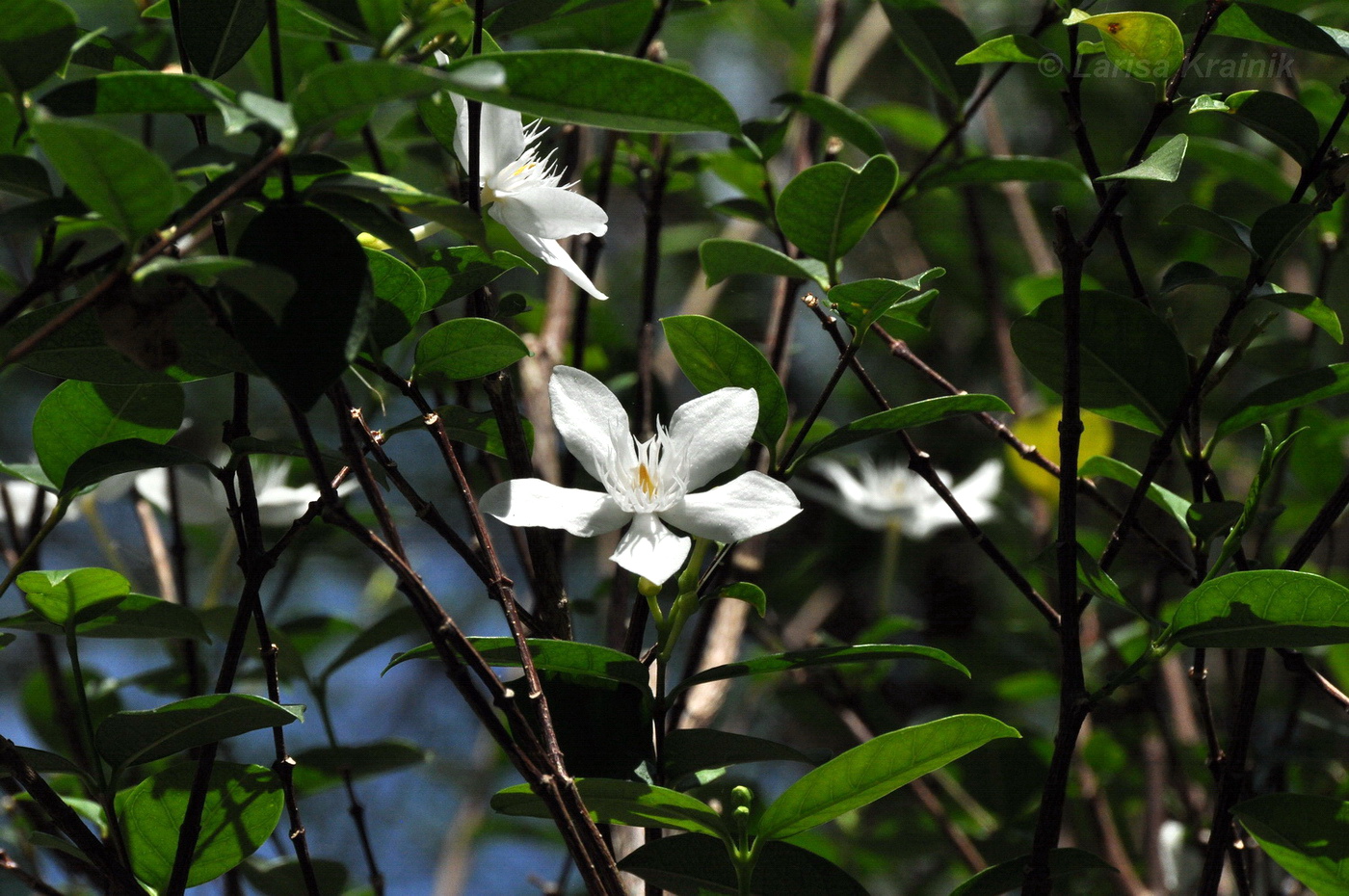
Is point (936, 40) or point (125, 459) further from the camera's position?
point (936, 40)

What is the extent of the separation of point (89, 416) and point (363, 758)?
45 cm

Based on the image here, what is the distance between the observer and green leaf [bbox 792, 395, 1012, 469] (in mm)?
732

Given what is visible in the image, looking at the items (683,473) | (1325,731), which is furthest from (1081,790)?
(683,473)

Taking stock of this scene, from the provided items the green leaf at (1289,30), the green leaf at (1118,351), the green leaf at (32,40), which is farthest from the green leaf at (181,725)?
the green leaf at (1289,30)

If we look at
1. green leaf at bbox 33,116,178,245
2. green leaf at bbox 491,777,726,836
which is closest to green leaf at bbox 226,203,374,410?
green leaf at bbox 33,116,178,245

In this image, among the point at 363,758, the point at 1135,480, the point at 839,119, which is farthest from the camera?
the point at 839,119

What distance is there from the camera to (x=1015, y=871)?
762 mm

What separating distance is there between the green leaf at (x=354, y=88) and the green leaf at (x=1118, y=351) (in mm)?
516

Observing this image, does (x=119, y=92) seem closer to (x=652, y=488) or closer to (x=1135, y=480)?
(x=652, y=488)

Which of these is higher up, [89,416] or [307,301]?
[307,301]

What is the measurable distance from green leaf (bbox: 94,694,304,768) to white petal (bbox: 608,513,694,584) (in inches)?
8.6

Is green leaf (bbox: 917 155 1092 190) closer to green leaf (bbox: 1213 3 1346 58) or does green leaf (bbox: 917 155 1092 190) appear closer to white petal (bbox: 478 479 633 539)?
green leaf (bbox: 1213 3 1346 58)

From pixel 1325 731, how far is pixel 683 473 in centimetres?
98

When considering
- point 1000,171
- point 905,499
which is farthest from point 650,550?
point 905,499
